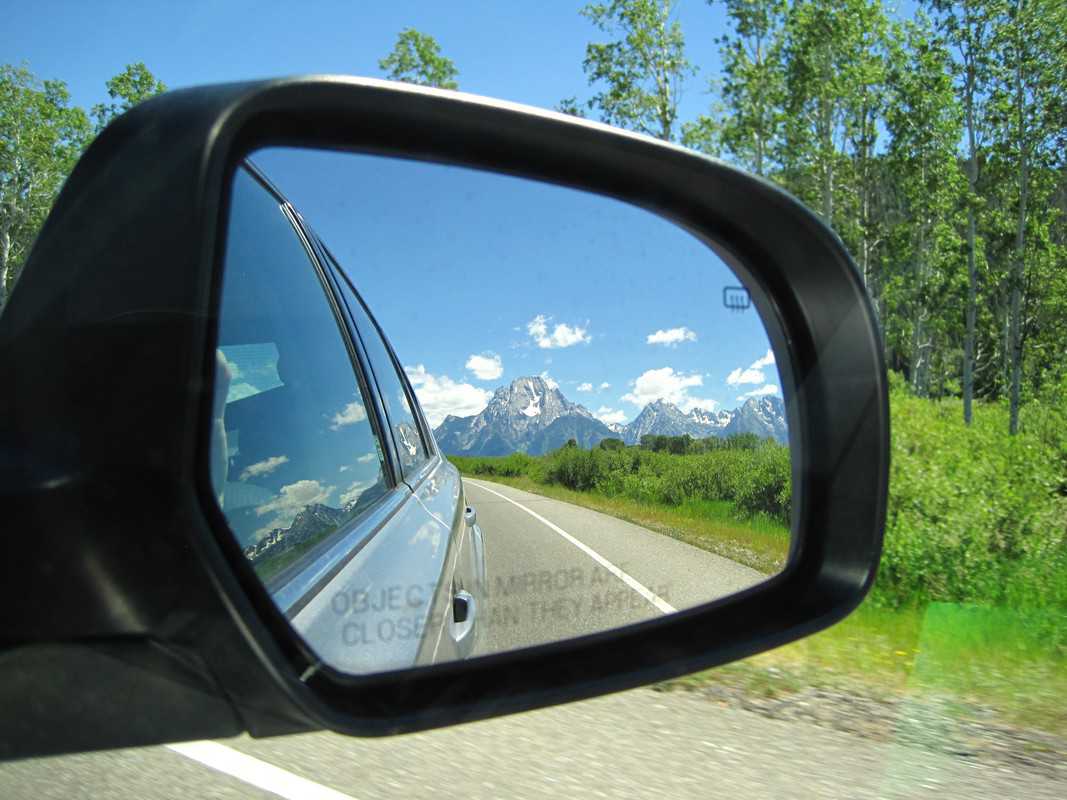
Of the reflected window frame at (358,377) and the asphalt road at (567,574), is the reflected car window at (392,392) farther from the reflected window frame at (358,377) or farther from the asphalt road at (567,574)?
the asphalt road at (567,574)

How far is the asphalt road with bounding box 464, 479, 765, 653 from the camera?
5.94 feet

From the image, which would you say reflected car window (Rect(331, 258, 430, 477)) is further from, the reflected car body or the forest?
the forest

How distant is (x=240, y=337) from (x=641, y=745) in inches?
128

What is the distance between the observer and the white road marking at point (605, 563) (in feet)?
6.63

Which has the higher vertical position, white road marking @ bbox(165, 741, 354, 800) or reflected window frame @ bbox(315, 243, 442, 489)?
reflected window frame @ bbox(315, 243, 442, 489)

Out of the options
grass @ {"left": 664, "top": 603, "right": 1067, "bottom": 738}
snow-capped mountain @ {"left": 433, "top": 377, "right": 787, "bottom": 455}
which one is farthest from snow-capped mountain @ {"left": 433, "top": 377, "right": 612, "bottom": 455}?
grass @ {"left": 664, "top": 603, "right": 1067, "bottom": 738}

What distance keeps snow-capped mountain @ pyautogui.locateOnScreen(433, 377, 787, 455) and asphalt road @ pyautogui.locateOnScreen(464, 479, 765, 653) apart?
0.20 m

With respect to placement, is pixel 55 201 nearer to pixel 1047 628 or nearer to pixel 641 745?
pixel 641 745

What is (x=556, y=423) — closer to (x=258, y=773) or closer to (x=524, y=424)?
(x=524, y=424)

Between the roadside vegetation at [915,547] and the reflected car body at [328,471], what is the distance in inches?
9.0

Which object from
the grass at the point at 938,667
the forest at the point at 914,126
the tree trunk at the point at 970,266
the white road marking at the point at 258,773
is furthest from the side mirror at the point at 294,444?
the tree trunk at the point at 970,266

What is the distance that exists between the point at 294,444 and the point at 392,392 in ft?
1.49

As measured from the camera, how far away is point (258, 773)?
11.2 feet

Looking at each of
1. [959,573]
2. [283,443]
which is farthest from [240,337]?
[959,573]
